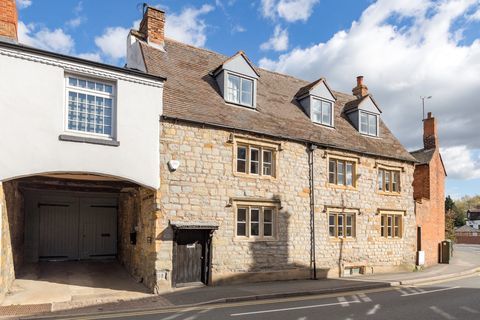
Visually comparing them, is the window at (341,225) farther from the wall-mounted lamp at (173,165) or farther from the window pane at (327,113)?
the wall-mounted lamp at (173,165)

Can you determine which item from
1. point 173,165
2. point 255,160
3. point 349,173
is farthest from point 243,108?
point 349,173

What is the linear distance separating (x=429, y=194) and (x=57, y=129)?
21100 mm

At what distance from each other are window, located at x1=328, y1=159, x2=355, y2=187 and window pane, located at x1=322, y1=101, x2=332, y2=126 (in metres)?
2.16

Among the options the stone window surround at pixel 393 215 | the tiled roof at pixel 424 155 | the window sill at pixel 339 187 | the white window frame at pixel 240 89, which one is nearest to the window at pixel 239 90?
the white window frame at pixel 240 89

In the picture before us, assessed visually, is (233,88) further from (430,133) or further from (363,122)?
(430,133)

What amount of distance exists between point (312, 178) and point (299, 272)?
154 inches

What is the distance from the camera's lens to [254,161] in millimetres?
15539

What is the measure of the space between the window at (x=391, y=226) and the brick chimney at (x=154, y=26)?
13317mm

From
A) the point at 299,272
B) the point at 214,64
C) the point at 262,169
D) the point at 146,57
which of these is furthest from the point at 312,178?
the point at 146,57

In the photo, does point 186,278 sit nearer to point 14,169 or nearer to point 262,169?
point 262,169

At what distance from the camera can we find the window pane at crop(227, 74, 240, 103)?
16203mm

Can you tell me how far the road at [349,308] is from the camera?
9.50m

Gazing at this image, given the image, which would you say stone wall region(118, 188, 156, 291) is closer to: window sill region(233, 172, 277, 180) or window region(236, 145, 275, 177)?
window sill region(233, 172, 277, 180)

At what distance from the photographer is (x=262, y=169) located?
51.3ft
